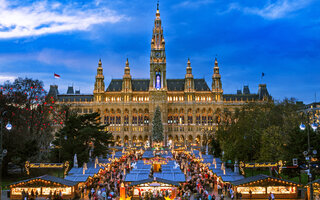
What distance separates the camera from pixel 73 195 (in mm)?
34500

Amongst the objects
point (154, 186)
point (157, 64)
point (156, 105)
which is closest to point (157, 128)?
point (156, 105)

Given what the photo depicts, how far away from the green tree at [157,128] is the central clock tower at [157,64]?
14117mm

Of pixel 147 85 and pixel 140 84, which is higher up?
pixel 140 84

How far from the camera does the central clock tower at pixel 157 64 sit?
11706 cm

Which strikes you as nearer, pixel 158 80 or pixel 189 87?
pixel 158 80

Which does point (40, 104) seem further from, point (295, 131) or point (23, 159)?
point (295, 131)

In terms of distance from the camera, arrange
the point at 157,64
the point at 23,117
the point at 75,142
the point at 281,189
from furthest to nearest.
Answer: the point at 157,64 < the point at 23,117 < the point at 75,142 < the point at 281,189

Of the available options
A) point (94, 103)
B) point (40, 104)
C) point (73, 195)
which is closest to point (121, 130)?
point (94, 103)

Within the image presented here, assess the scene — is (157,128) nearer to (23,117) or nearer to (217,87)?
(217,87)

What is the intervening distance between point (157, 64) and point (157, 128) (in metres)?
26.5

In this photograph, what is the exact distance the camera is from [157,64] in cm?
11819

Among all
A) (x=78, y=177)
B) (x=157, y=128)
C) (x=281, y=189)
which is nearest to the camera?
(x=281, y=189)

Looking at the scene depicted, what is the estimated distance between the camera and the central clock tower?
117062 millimetres

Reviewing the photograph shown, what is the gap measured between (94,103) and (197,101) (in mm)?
37722
